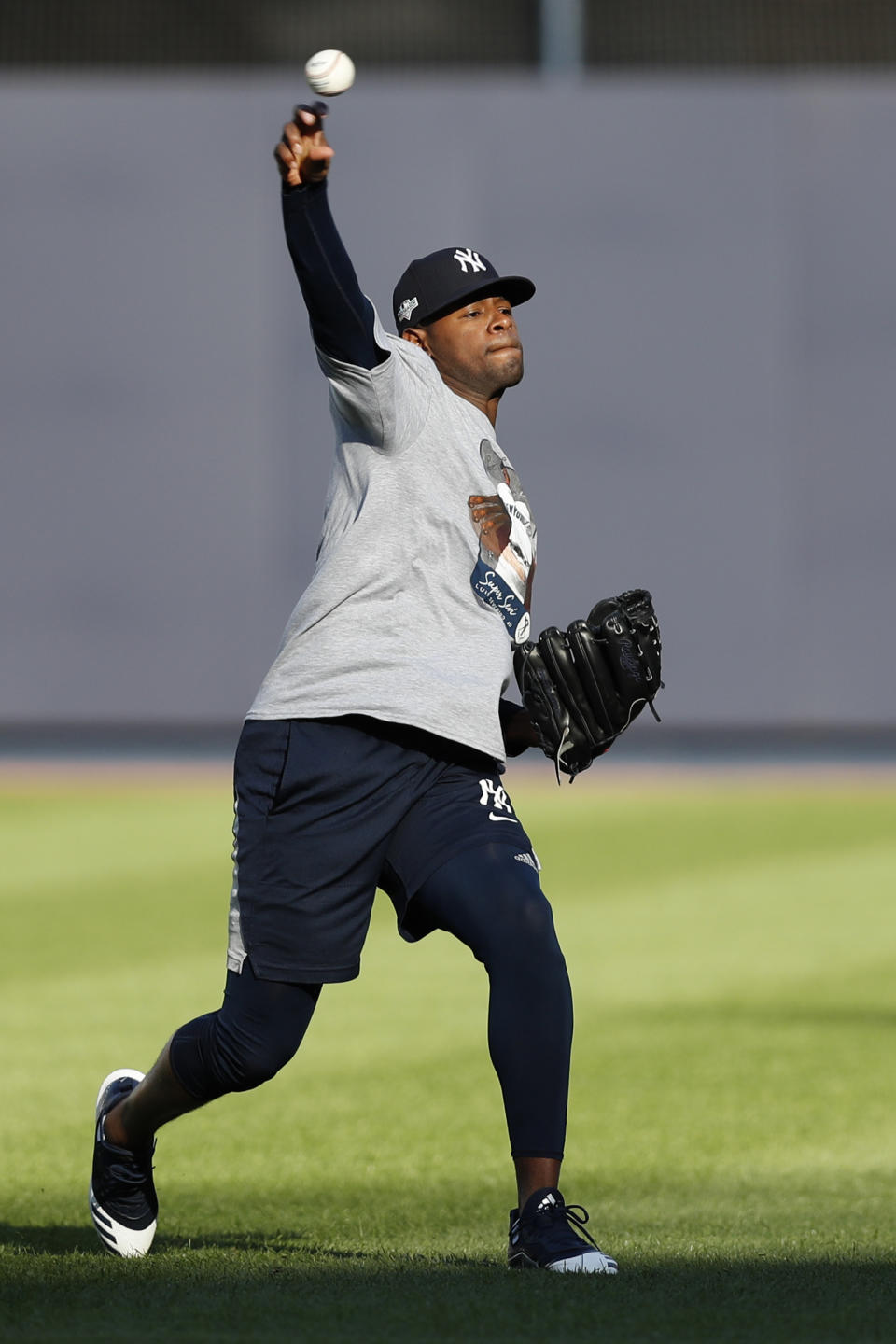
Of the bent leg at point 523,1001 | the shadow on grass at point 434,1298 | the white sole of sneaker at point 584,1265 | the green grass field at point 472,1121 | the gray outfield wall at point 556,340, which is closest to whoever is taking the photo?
the shadow on grass at point 434,1298

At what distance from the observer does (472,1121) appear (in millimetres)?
6516

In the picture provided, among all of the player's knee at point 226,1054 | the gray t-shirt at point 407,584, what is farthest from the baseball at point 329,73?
the player's knee at point 226,1054

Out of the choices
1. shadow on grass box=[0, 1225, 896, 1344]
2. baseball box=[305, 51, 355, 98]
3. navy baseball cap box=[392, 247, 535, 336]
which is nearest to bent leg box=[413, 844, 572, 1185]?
shadow on grass box=[0, 1225, 896, 1344]

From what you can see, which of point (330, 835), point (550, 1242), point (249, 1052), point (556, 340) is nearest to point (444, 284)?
point (330, 835)

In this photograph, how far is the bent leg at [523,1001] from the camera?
404cm

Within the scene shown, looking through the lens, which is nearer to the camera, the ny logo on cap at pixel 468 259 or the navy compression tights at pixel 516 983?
the navy compression tights at pixel 516 983

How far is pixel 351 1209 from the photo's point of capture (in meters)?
5.22

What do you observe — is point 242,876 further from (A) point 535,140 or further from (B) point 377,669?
(A) point 535,140

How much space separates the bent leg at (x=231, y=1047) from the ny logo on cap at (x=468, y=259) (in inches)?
62.4

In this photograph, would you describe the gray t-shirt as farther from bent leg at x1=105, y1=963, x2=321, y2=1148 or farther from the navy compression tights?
bent leg at x1=105, y1=963, x2=321, y2=1148

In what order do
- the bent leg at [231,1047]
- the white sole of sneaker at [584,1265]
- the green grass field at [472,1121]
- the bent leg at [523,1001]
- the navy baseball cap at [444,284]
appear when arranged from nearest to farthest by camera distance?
the green grass field at [472,1121] → the white sole of sneaker at [584,1265] → the bent leg at [523,1001] → the bent leg at [231,1047] → the navy baseball cap at [444,284]

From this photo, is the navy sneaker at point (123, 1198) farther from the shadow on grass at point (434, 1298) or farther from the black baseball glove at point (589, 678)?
the black baseball glove at point (589, 678)

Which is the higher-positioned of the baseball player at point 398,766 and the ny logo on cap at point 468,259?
the ny logo on cap at point 468,259

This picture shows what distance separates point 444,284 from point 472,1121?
307 centimetres
